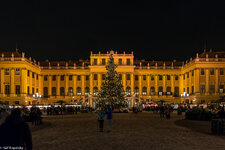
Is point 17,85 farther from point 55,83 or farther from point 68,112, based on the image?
point 68,112

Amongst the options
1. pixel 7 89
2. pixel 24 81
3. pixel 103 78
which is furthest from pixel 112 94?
pixel 7 89

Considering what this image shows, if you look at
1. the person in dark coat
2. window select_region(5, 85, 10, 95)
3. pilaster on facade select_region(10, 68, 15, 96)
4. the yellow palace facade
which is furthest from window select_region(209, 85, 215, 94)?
the person in dark coat

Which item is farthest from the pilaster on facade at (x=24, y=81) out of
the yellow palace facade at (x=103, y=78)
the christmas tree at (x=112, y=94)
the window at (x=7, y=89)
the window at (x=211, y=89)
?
the window at (x=211, y=89)

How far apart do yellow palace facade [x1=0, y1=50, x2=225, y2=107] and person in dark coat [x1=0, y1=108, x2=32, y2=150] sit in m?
68.2

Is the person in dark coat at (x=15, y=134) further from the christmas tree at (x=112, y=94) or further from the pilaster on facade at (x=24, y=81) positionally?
the pilaster on facade at (x=24, y=81)

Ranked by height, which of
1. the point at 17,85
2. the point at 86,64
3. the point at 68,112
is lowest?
the point at 68,112

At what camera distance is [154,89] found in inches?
3452

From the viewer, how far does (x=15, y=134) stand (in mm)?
5387

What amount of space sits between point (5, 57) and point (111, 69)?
3384 cm

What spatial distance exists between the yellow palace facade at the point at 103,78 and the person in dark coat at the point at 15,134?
68.2 meters

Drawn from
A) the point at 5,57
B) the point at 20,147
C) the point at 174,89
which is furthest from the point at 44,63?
the point at 20,147

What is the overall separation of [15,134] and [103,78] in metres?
73.4

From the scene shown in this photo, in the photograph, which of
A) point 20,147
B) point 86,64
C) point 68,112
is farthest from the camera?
point 86,64

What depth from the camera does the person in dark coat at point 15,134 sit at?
5285 millimetres
